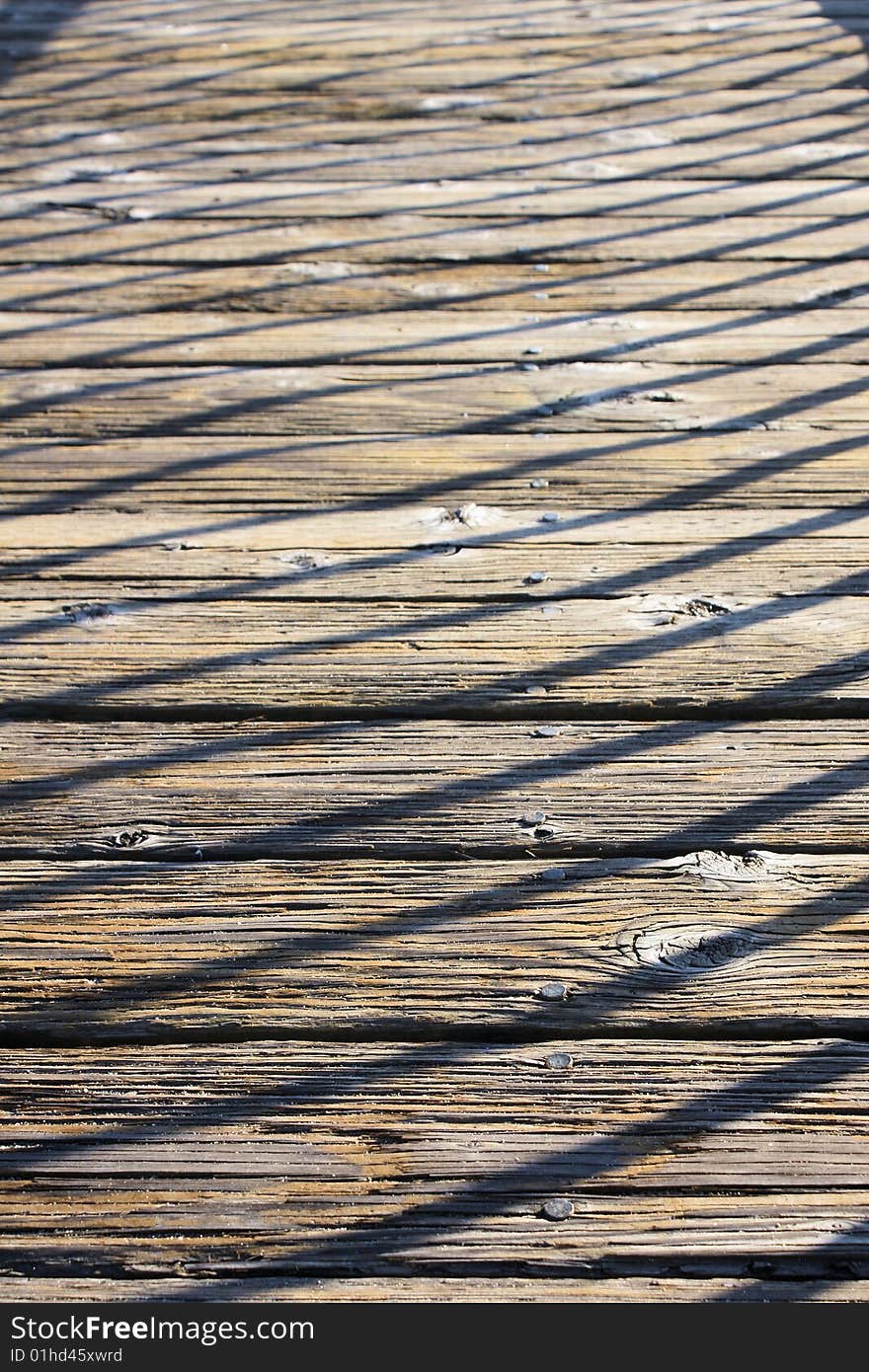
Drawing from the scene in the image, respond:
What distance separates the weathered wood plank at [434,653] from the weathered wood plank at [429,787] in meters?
0.05

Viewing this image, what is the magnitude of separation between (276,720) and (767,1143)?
2.91ft

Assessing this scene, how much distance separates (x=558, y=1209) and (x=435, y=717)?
0.75m

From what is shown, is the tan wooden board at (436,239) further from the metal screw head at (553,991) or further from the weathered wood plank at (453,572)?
the metal screw head at (553,991)

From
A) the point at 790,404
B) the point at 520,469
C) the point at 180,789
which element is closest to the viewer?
the point at 180,789

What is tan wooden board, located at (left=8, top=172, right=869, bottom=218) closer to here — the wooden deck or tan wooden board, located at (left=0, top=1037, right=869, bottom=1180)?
the wooden deck

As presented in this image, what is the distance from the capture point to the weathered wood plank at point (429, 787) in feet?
5.53

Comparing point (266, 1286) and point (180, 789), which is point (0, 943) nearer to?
point (180, 789)

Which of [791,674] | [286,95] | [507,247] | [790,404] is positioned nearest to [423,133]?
[286,95]

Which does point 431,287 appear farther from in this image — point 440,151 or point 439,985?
point 439,985

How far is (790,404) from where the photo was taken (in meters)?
2.48

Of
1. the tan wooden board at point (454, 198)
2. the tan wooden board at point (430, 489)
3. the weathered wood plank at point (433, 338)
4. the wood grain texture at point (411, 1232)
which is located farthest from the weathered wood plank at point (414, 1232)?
the tan wooden board at point (454, 198)

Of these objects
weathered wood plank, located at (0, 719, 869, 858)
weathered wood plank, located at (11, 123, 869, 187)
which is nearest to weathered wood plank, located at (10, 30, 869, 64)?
weathered wood plank, located at (11, 123, 869, 187)

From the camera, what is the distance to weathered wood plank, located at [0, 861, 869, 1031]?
1392 millimetres

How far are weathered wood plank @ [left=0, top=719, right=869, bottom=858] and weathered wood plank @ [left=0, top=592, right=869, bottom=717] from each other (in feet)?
0.15
